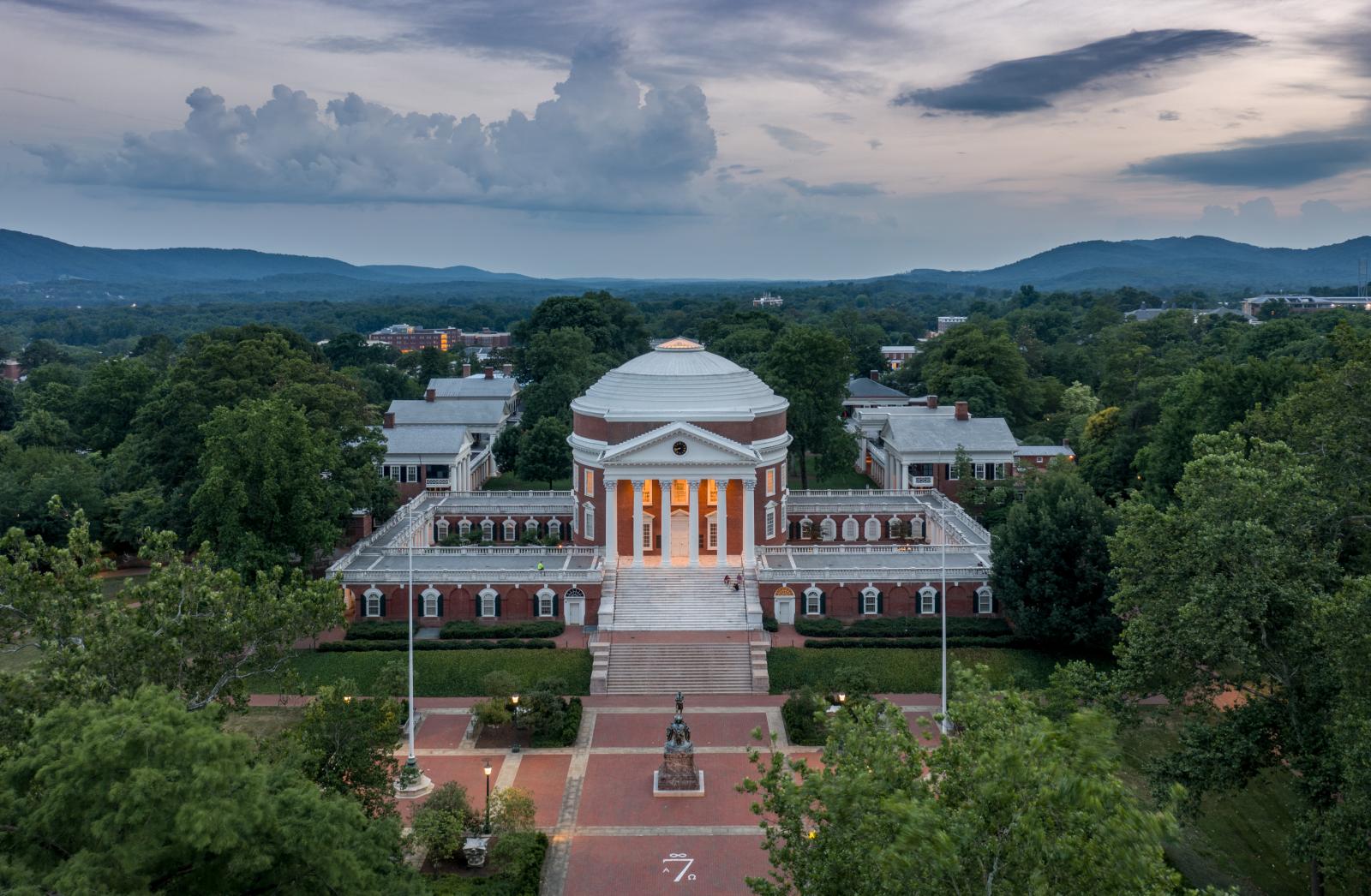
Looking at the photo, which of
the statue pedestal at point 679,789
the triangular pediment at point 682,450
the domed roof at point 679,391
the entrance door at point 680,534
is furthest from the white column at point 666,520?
the statue pedestal at point 679,789

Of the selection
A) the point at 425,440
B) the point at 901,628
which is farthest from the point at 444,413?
the point at 901,628

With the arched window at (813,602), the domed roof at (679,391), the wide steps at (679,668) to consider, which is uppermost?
the domed roof at (679,391)

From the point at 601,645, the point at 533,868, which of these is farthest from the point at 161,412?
the point at 533,868

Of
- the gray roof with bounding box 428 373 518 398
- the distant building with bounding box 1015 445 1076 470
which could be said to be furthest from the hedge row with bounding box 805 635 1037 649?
the gray roof with bounding box 428 373 518 398

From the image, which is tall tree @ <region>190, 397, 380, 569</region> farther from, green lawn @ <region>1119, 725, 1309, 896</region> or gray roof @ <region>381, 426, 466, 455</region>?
green lawn @ <region>1119, 725, 1309, 896</region>

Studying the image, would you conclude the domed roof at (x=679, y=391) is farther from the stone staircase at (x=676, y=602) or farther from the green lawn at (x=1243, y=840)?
the green lawn at (x=1243, y=840)
